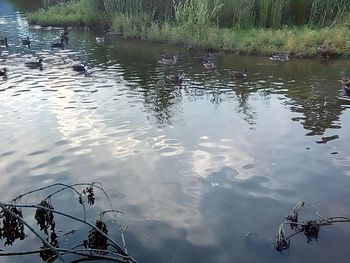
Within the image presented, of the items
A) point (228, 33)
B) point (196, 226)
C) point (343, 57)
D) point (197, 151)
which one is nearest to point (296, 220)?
point (196, 226)

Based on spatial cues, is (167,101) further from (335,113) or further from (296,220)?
(296,220)

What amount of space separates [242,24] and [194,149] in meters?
18.0

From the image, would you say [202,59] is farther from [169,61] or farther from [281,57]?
[281,57]

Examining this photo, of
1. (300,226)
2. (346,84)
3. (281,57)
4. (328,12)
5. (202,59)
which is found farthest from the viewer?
(328,12)

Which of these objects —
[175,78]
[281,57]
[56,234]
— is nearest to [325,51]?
[281,57]

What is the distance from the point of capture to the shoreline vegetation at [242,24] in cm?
2388

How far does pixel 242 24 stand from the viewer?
2831 cm

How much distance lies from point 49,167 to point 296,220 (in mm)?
6225

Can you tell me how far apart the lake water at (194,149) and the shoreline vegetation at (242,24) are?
2180mm

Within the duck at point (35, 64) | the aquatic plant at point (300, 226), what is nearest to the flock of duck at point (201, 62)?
the duck at point (35, 64)

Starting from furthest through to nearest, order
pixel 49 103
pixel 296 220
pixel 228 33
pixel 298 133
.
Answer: pixel 228 33 < pixel 49 103 < pixel 298 133 < pixel 296 220

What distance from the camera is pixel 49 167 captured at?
37.6ft

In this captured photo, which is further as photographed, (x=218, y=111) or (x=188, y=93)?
(x=188, y=93)

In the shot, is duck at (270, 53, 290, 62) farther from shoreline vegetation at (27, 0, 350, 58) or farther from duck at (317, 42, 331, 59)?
duck at (317, 42, 331, 59)
